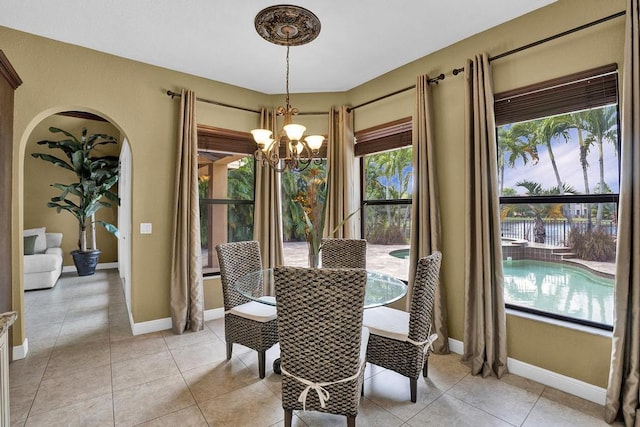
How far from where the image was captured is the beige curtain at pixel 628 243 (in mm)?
1918

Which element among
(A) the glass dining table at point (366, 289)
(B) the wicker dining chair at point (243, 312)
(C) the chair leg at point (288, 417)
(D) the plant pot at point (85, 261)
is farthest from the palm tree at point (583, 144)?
(D) the plant pot at point (85, 261)

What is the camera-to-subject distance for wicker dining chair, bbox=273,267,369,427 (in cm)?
157

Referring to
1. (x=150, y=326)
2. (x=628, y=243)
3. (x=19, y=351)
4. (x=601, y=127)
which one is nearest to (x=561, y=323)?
(x=628, y=243)

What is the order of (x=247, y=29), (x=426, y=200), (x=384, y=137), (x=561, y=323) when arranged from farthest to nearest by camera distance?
(x=384, y=137) < (x=426, y=200) < (x=247, y=29) < (x=561, y=323)

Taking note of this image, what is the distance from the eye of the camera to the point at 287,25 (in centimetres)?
254

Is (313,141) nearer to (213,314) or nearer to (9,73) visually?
(9,73)

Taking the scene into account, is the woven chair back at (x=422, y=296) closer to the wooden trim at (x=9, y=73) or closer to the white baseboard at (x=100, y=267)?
the wooden trim at (x=9, y=73)

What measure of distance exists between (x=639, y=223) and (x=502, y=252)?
874 millimetres

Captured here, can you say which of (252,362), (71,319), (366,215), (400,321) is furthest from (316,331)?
(71,319)

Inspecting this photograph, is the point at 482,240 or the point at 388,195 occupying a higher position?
the point at 388,195

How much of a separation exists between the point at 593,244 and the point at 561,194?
422 millimetres

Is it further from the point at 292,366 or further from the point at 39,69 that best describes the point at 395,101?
the point at 39,69

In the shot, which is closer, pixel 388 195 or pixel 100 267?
pixel 388 195

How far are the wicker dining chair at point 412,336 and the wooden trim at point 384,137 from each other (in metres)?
1.71
